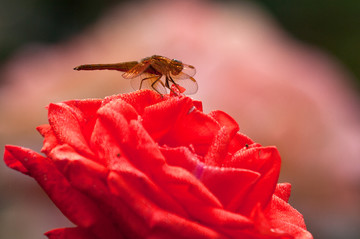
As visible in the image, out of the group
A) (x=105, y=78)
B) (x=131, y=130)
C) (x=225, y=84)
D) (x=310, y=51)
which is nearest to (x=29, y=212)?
(x=105, y=78)

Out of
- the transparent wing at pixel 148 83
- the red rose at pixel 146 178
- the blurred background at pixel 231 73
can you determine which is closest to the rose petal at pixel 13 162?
the red rose at pixel 146 178

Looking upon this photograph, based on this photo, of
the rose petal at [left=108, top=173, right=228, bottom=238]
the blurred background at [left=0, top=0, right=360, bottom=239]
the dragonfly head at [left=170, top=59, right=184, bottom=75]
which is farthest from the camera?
the blurred background at [left=0, top=0, right=360, bottom=239]

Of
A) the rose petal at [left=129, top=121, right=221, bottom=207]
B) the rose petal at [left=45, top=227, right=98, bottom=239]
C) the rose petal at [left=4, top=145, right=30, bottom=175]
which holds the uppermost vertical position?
the rose petal at [left=129, top=121, right=221, bottom=207]

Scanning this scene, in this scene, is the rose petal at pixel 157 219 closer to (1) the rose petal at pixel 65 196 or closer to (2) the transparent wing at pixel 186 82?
(1) the rose petal at pixel 65 196

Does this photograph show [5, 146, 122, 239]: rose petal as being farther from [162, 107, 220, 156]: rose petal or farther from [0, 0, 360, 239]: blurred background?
[0, 0, 360, 239]: blurred background

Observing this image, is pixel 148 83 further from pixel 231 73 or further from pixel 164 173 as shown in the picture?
pixel 231 73

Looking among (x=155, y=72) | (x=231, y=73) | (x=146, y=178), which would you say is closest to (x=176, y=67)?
(x=155, y=72)

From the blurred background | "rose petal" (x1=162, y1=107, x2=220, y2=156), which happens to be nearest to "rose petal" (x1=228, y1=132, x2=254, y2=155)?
"rose petal" (x1=162, y1=107, x2=220, y2=156)
